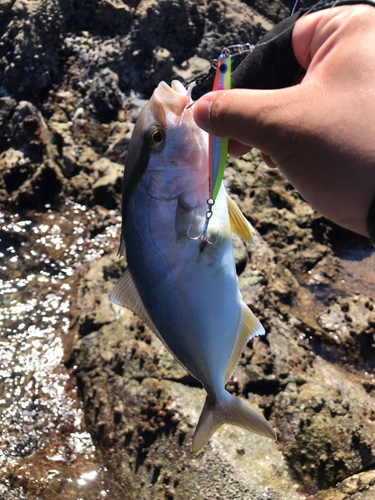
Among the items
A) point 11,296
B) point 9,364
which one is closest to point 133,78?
point 11,296

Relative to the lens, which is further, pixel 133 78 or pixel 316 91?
pixel 133 78

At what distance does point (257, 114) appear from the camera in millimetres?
1479

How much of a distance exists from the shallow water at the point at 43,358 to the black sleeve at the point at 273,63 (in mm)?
2941

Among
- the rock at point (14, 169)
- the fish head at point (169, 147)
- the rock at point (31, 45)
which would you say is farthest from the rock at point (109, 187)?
the fish head at point (169, 147)

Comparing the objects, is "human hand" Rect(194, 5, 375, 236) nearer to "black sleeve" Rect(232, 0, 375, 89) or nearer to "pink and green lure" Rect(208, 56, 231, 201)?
"pink and green lure" Rect(208, 56, 231, 201)

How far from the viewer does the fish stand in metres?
1.63

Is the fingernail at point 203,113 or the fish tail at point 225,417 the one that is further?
the fish tail at point 225,417

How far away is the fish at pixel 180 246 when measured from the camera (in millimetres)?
1633

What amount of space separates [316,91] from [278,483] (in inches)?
106

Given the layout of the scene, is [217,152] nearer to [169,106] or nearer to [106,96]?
[169,106]

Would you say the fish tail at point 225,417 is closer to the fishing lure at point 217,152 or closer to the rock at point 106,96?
the fishing lure at point 217,152

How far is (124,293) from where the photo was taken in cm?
187

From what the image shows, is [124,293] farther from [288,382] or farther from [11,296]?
[11,296]

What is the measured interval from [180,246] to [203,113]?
60 centimetres
